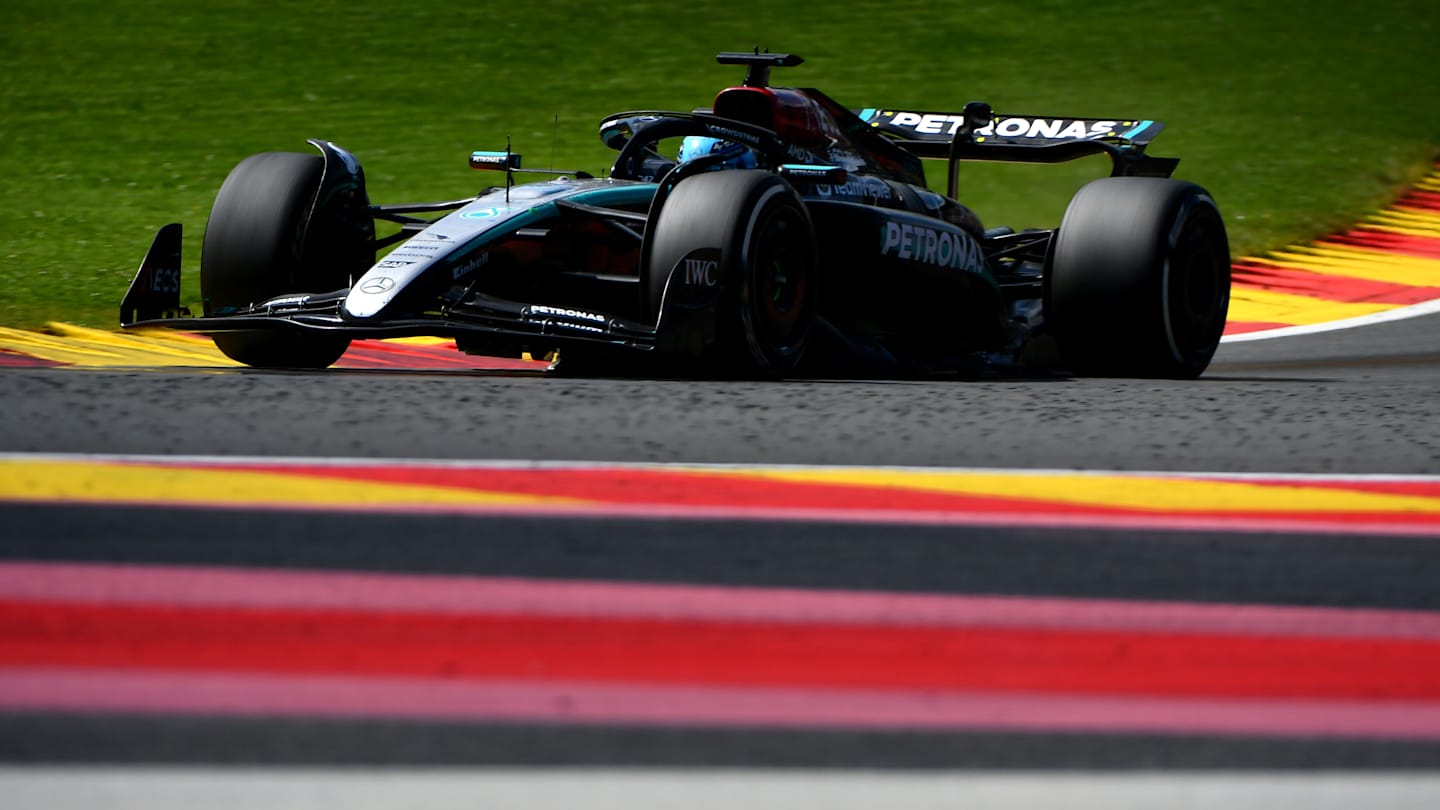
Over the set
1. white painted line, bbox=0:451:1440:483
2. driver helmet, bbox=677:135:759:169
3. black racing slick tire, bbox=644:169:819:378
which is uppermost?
driver helmet, bbox=677:135:759:169

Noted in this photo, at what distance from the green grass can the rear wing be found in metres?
5.06

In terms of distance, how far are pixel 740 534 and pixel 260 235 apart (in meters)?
3.70

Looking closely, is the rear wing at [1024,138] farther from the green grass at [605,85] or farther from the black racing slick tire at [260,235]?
the green grass at [605,85]

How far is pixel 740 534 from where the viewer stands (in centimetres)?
355

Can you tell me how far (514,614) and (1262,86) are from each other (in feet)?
56.9

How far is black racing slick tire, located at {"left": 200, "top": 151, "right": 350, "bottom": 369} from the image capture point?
22.3 ft

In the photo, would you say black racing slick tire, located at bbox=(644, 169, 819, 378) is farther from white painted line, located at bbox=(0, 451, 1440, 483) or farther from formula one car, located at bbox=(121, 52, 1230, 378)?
white painted line, located at bbox=(0, 451, 1440, 483)

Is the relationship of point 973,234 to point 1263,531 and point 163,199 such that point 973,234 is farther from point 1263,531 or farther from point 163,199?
point 163,199

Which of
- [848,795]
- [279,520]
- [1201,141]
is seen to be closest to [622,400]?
[279,520]

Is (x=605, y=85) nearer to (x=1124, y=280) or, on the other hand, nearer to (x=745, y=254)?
(x=1124, y=280)

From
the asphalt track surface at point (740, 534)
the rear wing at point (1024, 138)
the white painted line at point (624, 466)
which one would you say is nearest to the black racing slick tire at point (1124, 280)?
the asphalt track surface at point (740, 534)

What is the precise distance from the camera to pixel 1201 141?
17062 millimetres

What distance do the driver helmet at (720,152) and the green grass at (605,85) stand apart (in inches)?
226

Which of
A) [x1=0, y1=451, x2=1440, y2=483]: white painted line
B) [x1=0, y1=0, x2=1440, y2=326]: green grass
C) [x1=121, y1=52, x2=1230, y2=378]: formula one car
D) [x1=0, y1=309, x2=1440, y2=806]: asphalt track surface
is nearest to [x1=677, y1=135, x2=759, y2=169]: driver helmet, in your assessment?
[x1=121, y1=52, x2=1230, y2=378]: formula one car
